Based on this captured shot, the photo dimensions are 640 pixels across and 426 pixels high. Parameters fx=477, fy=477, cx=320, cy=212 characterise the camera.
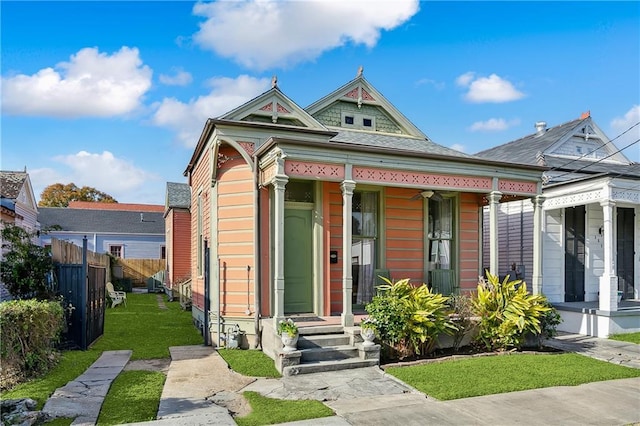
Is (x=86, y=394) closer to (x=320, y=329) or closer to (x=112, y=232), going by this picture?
(x=320, y=329)

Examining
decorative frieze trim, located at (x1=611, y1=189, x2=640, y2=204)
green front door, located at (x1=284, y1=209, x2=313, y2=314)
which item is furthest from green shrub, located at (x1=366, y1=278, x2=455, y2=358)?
decorative frieze trim, located at (x1=611, y1=189, x2=640, y2=204)

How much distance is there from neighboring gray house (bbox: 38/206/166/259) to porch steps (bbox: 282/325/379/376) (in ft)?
92.8

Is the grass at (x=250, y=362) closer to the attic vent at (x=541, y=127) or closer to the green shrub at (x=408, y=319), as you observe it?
the green shrub at (x=408, y=319)

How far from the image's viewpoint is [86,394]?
20.1 ft

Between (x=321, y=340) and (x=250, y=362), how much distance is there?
124 centimetres

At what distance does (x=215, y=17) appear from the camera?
863 cm

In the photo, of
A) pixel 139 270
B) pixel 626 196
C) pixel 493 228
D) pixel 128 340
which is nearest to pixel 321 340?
pixel 493 228

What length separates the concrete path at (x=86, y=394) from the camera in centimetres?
535

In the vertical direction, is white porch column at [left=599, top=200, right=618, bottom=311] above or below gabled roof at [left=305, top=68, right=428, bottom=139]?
below

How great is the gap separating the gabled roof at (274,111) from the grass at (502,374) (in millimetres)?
5532

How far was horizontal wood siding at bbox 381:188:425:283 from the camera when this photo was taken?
10531 millimetres

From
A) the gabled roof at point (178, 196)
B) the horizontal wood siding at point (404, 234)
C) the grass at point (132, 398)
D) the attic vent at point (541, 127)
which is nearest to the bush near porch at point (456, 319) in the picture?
the horizontal wood siding at point (404, 234)

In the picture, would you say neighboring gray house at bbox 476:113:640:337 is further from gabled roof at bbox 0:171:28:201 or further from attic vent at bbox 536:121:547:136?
gabled roof at bbox 0:171:28:201

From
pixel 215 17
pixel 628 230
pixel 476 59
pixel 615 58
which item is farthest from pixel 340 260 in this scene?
pixel 628 230
